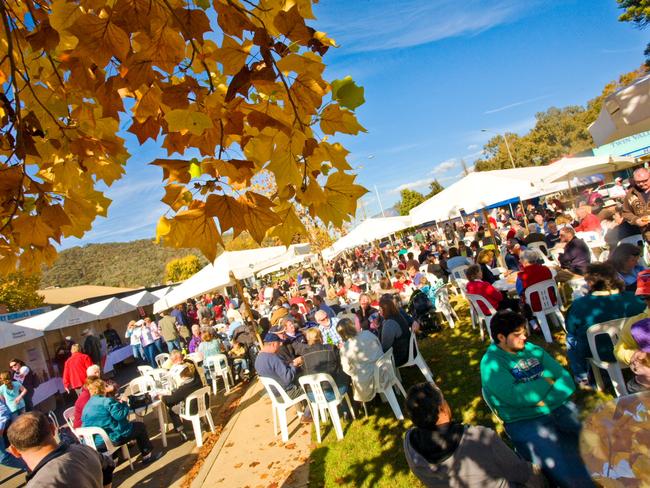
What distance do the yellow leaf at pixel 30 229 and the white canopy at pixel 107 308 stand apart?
50.3 ft

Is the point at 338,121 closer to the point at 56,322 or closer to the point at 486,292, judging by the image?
the point at 486,292

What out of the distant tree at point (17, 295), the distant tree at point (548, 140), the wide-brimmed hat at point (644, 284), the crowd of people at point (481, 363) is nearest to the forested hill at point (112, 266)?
the distant tree at point (17, 295)

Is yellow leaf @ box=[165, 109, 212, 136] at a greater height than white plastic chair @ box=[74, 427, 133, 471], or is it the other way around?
yellow leaf @ box=[165, 109, 212, 136]

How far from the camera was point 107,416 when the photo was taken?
5.11 metres

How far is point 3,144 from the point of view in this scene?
5.90 feet

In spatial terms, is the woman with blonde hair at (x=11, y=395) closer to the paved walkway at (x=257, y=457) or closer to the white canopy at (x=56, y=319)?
the paved walkway at (x=257, y=457)

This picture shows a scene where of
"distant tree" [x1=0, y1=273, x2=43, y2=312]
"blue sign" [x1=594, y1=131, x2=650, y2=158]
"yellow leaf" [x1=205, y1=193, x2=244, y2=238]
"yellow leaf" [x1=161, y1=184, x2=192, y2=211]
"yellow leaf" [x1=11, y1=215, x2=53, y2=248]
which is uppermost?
"distant tree" [x1=0, y1=273, x2=43, y2=312]

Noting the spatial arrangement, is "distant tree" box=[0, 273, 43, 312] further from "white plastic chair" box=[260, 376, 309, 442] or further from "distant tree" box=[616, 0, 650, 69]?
"distant tree" box=[616, 0, 650, 69]

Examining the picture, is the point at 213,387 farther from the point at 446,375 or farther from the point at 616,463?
the point at 616,463

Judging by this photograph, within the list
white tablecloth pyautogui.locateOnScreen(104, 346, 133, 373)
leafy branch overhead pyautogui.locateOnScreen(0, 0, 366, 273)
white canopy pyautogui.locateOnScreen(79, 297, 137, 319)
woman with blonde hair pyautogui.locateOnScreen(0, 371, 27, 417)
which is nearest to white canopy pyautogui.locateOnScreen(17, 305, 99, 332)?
white canopy pyautogui.locateOnScreen(79, 297, 137, 319)

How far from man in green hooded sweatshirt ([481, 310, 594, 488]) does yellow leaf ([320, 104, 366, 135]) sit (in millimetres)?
2375

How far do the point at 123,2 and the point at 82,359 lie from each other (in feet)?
31.7

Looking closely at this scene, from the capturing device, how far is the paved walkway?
14.2ft

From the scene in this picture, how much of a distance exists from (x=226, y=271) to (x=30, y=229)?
6.96m
